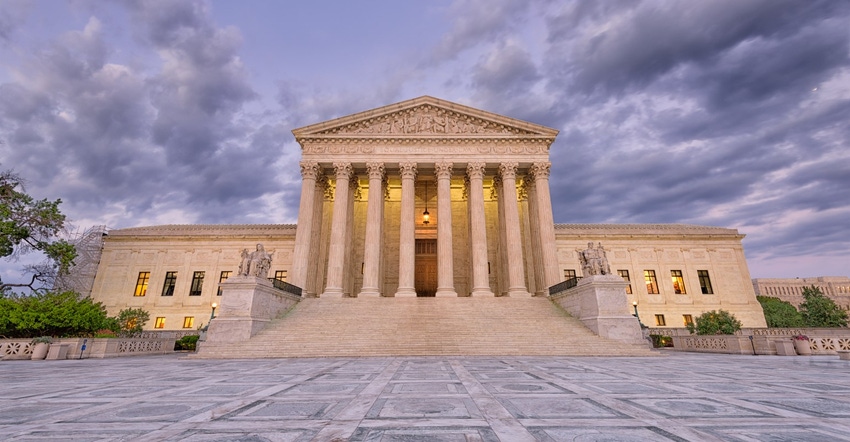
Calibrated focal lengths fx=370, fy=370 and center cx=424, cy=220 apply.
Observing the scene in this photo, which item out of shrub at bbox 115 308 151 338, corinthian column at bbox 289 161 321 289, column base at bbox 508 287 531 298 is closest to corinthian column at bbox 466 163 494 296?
column base at bbox 508 287 531 298

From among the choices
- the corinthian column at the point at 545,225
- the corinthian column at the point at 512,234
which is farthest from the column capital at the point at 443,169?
the corinthian column at the point at 545,225

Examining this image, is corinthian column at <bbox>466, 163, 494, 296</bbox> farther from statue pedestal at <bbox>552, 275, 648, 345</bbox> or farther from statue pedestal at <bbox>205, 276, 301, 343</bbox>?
statue pedestal at <bbox>205, 276, 301, 343</bbox>

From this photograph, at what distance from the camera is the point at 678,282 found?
35594 mm

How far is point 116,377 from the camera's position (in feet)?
27.7

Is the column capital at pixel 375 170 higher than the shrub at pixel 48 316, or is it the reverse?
the column capital at pixel 375 170

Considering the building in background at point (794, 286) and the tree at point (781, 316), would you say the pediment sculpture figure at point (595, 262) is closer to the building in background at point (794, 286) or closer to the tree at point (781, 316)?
the tree at point (781, 316)

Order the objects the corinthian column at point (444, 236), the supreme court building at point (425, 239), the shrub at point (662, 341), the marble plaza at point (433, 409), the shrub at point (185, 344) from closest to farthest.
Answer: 1. the marble plaza at point (433, 409)
2. the shrub at point (185, 344)
3. the shrub at point (662, 341)
4. the corinthian column at point (444, 236)
5. the supreme court building at point (425, 239)

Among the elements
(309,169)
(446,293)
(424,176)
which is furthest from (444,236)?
(309,169)

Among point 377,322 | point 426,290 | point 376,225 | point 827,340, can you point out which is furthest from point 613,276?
point 426,290

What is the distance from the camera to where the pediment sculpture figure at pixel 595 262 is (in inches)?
757

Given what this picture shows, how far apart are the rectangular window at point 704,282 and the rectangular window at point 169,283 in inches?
1966

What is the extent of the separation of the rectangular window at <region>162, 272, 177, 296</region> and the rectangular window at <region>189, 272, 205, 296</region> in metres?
1.73

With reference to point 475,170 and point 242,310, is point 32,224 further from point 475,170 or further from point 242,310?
point 475,170

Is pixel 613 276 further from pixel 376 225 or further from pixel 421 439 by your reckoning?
pixel 421 439
